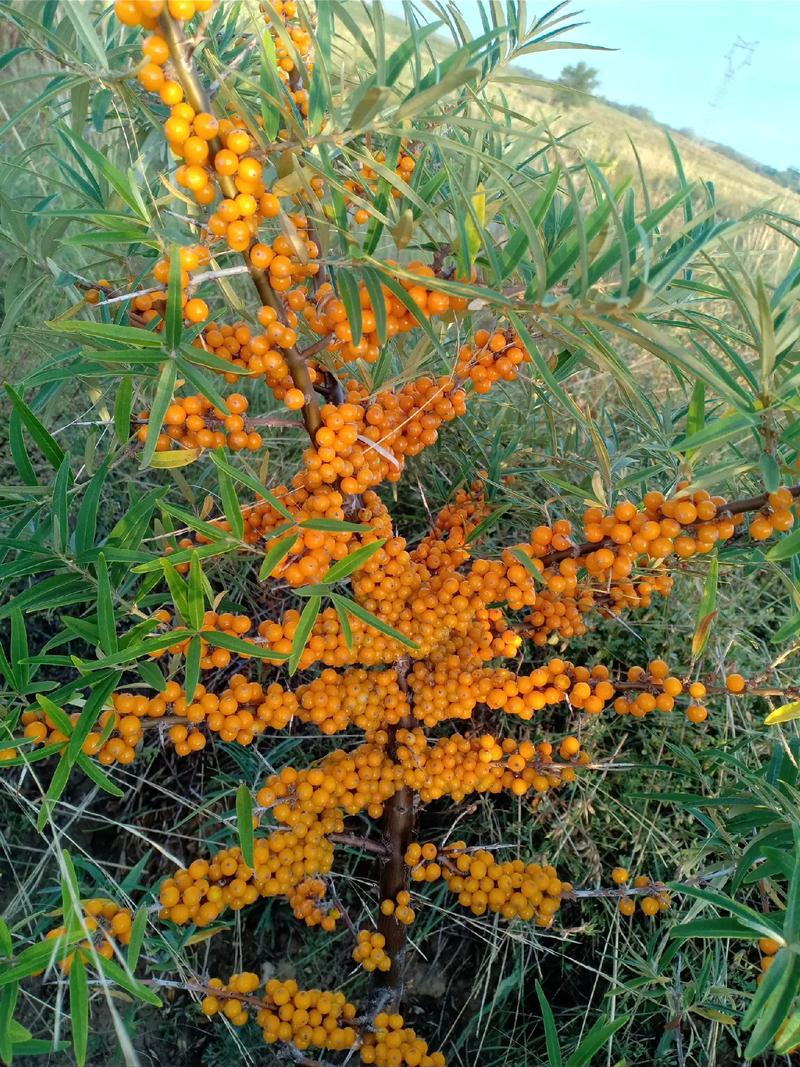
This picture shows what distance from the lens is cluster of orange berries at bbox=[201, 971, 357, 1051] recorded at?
88 centimetres

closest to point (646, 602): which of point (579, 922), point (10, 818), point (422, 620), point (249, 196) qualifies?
point (422, 620)

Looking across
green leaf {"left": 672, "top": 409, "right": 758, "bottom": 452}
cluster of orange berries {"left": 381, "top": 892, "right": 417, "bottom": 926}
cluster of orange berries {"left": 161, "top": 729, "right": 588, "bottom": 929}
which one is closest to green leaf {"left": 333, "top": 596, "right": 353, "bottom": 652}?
cluster of orange berries {"left": 161, "top": 729, "right": 588, "bottom": 929}

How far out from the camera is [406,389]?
91 cm

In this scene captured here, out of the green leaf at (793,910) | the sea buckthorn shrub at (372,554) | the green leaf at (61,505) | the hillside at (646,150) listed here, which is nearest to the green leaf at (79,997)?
the sea buckthorn shrub at (372,554)

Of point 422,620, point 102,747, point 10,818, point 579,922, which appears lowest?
point 10,818

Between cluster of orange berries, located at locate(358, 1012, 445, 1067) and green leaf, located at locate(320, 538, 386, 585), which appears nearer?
green leaf, located at locate(320, 538, 386, 585)

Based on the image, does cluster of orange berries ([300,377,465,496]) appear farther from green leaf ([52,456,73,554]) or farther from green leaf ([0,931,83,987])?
green leaf ([0,931,83,987])

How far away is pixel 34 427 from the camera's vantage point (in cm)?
78

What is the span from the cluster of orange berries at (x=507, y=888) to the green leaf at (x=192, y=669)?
44 centimetres

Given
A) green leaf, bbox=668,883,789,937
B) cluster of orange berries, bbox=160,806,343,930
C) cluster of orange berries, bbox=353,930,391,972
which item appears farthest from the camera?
cluster of orange berries, bbox=353,930,391,972

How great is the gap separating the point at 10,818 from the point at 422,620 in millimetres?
973

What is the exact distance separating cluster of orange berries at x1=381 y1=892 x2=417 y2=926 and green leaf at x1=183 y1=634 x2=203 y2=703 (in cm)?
47

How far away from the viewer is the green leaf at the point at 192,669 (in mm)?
717

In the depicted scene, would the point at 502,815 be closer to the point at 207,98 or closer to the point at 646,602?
the point at 646,602
